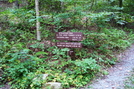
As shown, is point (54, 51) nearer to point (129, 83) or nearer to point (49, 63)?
point (49, 63)

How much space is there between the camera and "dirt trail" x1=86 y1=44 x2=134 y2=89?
4.74 m

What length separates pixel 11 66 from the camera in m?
5.10

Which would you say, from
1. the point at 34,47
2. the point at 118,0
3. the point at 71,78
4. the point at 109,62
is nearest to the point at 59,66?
the point at 71,78

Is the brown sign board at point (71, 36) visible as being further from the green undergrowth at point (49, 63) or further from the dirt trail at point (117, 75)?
the dirt trail at point (117, 75)

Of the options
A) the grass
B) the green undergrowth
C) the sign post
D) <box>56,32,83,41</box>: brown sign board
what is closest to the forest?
the green undergrowth

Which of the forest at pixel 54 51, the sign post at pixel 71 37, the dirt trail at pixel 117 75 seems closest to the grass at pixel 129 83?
the dirt trail at pixel 117 75

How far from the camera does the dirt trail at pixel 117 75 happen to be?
474 cm

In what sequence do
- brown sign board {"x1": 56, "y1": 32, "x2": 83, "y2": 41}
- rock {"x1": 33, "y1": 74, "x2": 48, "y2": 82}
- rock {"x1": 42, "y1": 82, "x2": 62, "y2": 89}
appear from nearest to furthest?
rock {"x1": 42, "y1": 82, "x2": 62, "y2": 89}, rock {"x1": 33, "y1": 74, "x2": 48, "y2": 82}, brown sign board {"x1": 56, "y1": 32, "x2": 83, "y2": 41}

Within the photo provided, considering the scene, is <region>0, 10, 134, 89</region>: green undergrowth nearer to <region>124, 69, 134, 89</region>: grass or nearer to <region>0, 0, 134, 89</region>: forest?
<region>0, 0, 134, 89</region>: forest

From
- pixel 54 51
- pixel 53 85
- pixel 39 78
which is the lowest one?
pixel 53 85

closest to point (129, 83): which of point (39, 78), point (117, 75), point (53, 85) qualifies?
point (117, 75)

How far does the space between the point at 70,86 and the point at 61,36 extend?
2.28 m

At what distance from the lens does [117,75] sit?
5625mm

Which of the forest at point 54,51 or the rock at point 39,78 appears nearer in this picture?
the rock at point 39,78
